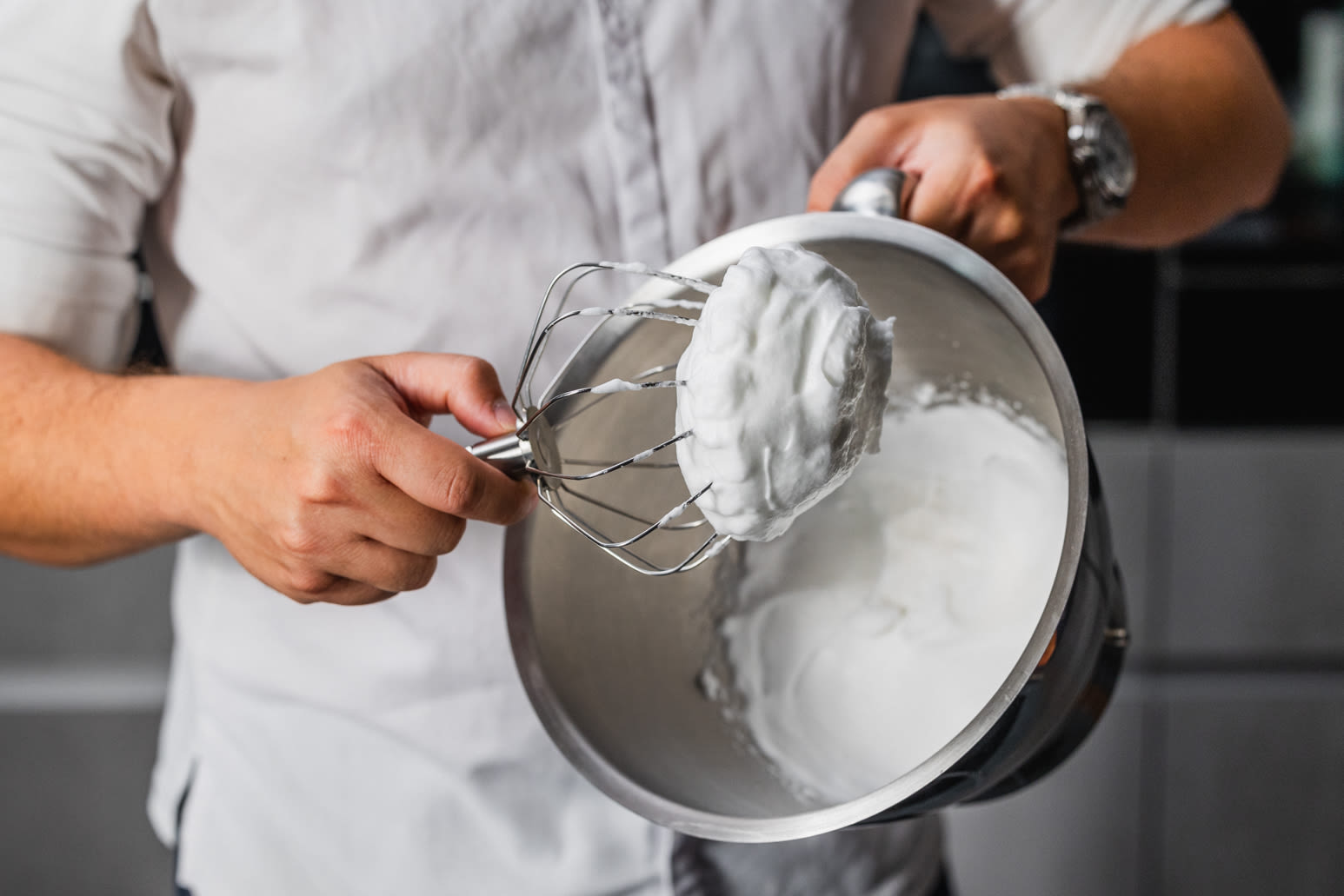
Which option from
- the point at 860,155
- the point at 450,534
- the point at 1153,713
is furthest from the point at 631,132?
the point at 1153,713

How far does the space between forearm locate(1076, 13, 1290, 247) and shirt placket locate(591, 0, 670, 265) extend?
0.22 metres

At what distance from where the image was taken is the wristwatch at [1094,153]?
1.60ft

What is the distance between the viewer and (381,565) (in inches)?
15.0

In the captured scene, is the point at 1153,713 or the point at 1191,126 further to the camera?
the point at 1153,713

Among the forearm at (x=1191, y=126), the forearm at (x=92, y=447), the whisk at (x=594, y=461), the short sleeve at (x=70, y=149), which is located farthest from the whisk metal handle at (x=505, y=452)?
the forearm at (x=1191, y=126)

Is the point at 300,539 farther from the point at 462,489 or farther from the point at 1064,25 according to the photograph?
the point at 1064,25

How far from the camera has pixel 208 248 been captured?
0.50 metres

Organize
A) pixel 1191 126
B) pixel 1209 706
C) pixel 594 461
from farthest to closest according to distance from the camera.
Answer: pixel 1209 706 → pixel 1191 126 → pixel 594 461

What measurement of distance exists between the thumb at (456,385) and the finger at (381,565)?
0.18ft

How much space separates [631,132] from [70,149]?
0.25 metres

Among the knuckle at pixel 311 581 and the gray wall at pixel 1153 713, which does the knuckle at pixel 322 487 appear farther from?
the gray wall at pixel 1153 713

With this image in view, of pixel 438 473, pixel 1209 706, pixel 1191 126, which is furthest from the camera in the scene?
pixel 1209 706

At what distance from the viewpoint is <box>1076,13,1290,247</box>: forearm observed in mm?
554

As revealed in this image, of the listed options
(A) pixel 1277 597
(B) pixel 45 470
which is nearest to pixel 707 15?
(B) pixel 45 470
